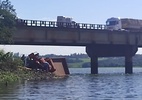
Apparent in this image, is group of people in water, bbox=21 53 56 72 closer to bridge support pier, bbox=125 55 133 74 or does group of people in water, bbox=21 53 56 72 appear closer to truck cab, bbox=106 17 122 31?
truck cab, bbox=106 17 122 31

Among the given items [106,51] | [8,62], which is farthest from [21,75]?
[106,51]

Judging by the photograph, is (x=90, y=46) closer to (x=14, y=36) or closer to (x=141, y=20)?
(x=141, y=20)

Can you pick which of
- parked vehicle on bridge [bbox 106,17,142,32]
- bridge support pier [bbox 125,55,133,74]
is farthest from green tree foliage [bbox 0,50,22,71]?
bridge support pier [bbox 125,55,133,74]

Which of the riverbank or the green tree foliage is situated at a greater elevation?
the green tree foliage

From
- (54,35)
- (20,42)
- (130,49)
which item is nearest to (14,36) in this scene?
(20,42)

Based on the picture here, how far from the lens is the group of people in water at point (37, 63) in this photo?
8262cm

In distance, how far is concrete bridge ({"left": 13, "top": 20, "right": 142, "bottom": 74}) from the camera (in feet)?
300

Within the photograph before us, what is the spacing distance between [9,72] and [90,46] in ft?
145

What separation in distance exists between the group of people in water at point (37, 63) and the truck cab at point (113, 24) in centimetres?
3239

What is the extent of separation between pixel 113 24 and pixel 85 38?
16.4m

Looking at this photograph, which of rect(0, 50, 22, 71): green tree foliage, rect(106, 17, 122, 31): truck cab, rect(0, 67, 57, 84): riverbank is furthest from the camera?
rect(106, 17, 122, 31): truck cab

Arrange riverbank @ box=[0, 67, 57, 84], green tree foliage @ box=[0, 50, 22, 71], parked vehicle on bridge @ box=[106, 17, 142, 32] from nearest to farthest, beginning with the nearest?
riverbank @ box=[0, 67, 57, 84], green tree foliage @ box=[0, 50, 22, 71], parked vehicle on bridge @ box=[106, 17, 142, 32]

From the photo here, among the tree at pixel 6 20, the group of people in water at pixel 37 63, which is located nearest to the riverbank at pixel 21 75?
the group of people in water at pixel 37 63

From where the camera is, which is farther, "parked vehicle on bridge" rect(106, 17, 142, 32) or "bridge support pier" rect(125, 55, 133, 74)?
A: "bridge support pier" rect(125, 55, 133, 74)
